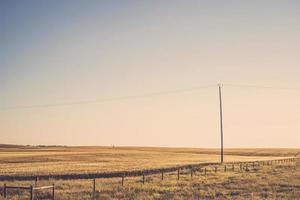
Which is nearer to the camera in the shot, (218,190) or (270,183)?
(218,190)

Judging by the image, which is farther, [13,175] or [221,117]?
[221,117]

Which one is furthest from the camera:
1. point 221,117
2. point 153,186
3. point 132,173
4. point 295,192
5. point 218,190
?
point 221,117

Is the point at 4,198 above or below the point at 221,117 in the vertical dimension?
below

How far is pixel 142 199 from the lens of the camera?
2530 cm

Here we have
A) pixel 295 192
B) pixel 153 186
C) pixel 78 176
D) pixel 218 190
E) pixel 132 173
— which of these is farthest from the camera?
pixel 132 173

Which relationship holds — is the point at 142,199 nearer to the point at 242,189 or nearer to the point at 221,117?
the point at 242,189

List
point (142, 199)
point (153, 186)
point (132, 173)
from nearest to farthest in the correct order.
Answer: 1. point (142, 199)
2. point (153, 186)
3. point (132, 173)

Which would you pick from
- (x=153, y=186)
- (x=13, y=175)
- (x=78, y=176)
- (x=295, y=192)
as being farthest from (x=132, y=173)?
(x=295, y=192)

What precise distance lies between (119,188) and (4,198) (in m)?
8.06

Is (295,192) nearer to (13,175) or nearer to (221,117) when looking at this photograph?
(13,175)

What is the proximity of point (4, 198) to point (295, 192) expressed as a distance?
16.3m

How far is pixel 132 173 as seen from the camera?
50375mm

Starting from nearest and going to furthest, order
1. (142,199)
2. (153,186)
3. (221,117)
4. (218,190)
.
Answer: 1. (142,199)
2. (218,190)
3. (153,186)
4. (221,117)

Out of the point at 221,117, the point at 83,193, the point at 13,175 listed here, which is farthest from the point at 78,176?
the point at 221,117
